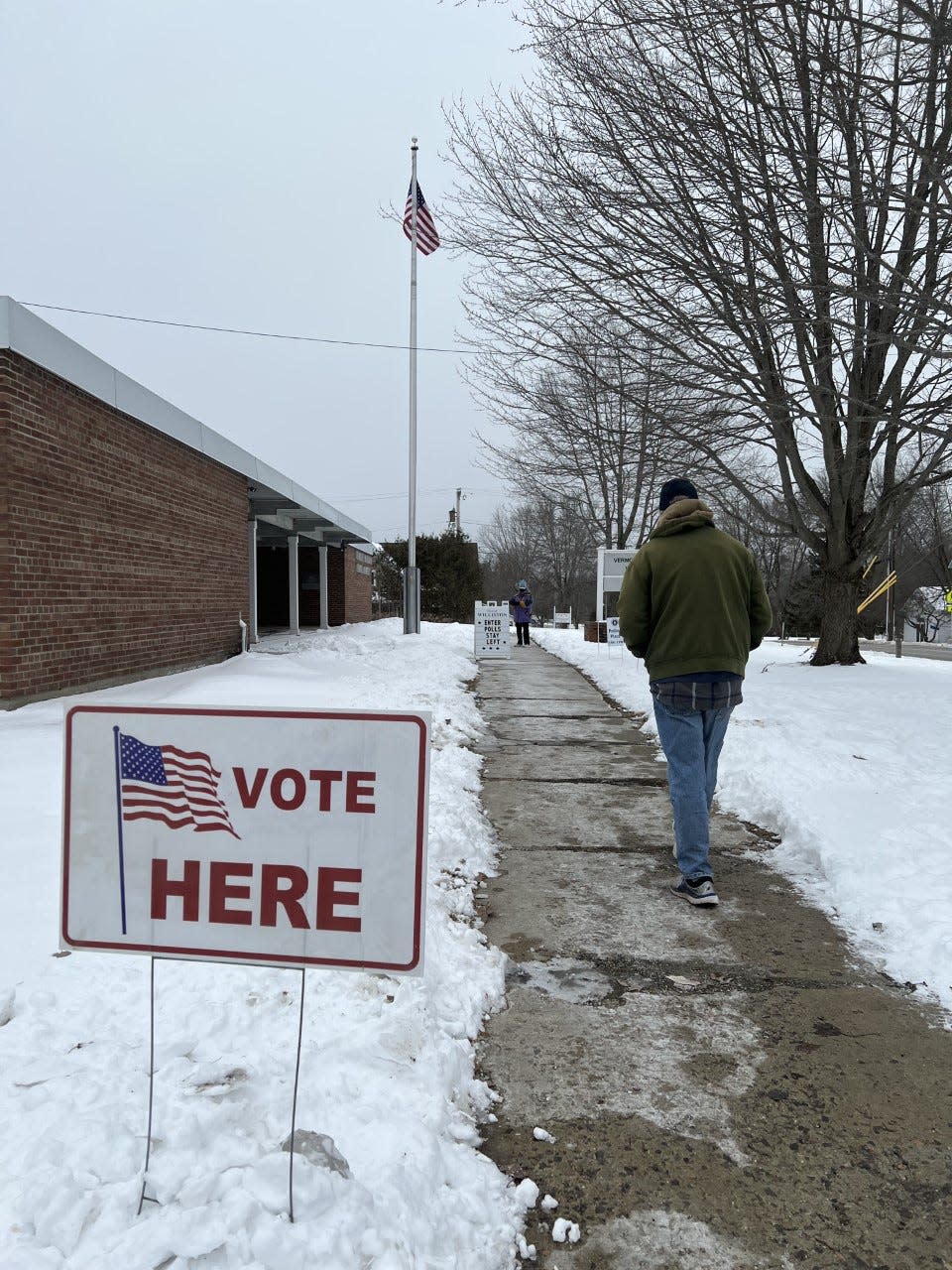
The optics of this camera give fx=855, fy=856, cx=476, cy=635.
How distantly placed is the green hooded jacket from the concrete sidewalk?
1209mm

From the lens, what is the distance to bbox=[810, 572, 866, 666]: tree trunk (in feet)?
47.2

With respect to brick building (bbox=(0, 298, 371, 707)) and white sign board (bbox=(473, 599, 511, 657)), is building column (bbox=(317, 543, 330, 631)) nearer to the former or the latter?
white sign board (bbox=(473, 599, 511, 657))

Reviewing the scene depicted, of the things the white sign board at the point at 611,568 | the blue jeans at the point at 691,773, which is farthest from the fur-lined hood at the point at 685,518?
the white sign board at the point at 611,568

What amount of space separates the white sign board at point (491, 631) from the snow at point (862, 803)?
666cm

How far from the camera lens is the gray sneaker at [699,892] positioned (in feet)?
13.4

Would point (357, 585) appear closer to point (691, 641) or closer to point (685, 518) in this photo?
point (685, 518)

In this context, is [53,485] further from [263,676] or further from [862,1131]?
[862,1131]

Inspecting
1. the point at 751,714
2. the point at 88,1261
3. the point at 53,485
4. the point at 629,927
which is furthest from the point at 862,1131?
the point at 53,485

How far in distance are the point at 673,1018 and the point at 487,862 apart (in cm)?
177

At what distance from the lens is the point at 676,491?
14.6 ft

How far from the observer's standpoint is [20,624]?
7664 mm

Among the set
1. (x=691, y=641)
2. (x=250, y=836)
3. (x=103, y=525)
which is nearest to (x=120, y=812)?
(x=250, y=836)

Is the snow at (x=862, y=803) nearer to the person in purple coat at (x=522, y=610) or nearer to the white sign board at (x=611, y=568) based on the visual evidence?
the white sign board at (x=611, y=568)

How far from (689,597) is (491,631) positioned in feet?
44.4
